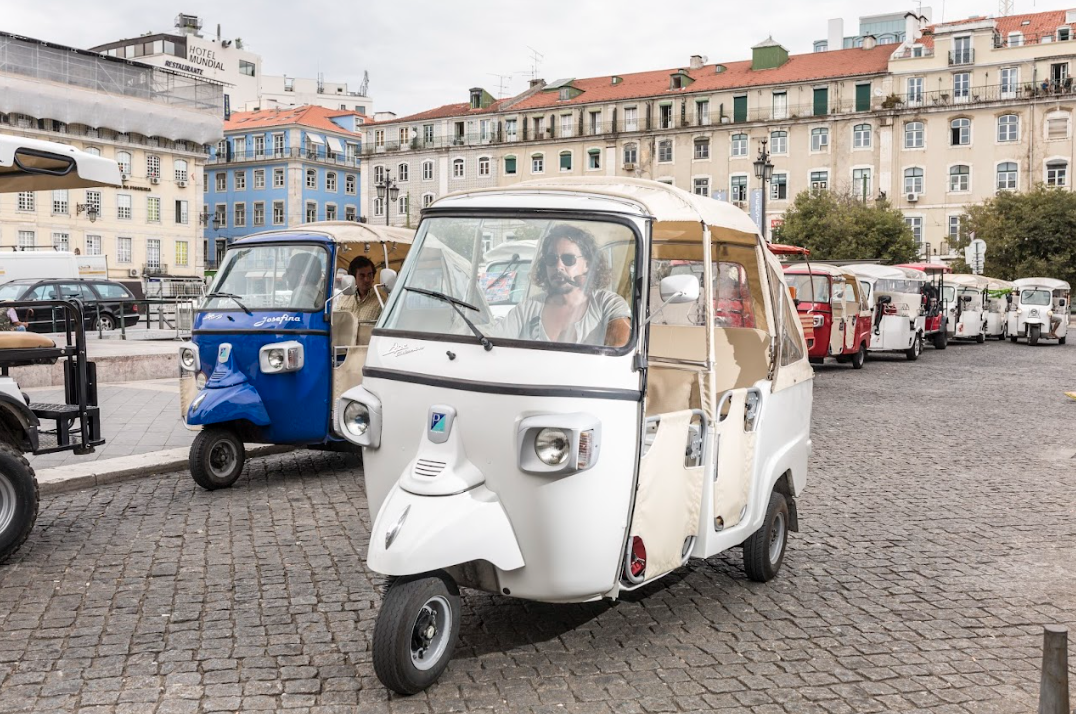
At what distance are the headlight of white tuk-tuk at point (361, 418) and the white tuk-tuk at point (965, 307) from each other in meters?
32.5

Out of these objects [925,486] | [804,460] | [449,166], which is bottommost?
[925,486]

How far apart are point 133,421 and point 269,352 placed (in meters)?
3.96

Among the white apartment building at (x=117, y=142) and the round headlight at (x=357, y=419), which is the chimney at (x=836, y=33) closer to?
the white apartment building at (x=117, y=142)

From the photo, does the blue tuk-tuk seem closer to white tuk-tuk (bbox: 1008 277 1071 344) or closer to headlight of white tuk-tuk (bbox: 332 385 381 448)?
headlight of white tuk-tuk (bbox: 332 385 381 448)

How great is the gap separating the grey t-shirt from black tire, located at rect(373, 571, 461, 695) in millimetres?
1051

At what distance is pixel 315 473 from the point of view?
933 cm

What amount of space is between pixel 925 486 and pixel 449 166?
267 ft

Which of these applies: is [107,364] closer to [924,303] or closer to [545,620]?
[545,620]

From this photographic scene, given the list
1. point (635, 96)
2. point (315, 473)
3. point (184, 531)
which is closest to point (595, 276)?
point (184, 531)

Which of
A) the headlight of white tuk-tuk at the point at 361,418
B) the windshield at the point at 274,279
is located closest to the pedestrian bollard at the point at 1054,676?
the headlight of white tuk-tuk at the point at 361,418

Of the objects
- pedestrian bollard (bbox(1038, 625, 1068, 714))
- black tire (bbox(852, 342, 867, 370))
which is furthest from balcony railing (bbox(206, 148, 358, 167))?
pedestrian bollard (bbox(1038, 625, 1068, 714))

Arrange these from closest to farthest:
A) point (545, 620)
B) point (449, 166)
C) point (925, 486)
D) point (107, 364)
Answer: point (545, 620)
point (925, 486)
point (107, 364)
point (449, 166)

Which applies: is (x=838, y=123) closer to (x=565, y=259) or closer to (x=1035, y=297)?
(x=1035, y=297)

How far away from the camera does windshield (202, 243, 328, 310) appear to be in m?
8.95
